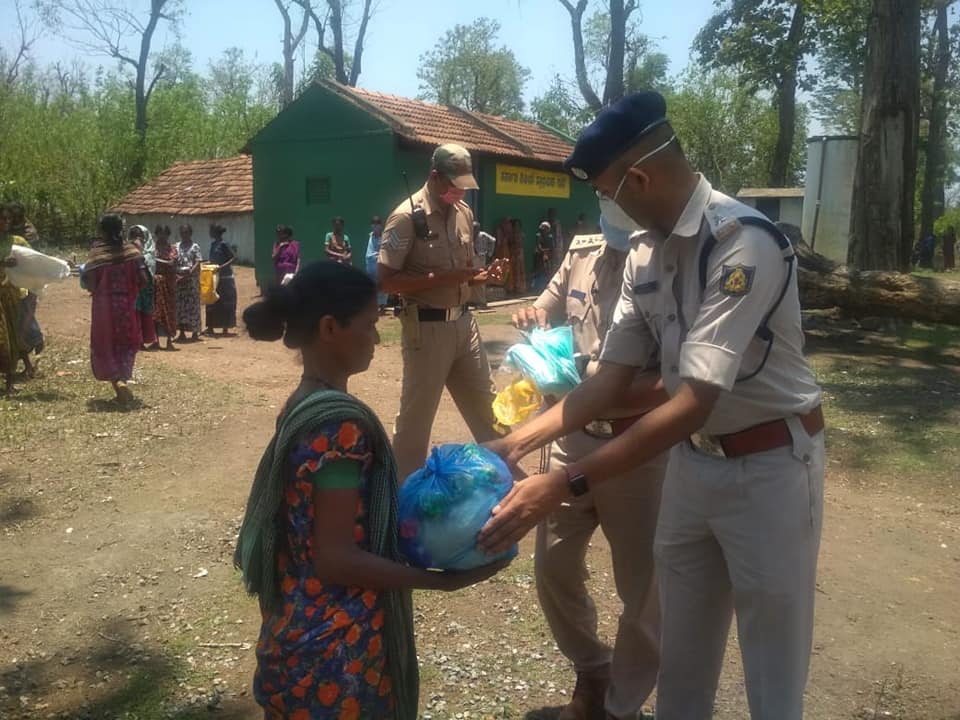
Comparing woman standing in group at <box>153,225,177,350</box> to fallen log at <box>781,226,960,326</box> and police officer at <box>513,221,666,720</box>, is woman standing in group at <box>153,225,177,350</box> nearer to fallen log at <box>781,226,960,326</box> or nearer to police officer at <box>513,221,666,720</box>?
fallen log at <box>781,226,960,326</box>

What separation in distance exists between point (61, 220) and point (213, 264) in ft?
56.5

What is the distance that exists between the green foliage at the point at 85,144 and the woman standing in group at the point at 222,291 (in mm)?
14611

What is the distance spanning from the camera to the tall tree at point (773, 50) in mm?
27594

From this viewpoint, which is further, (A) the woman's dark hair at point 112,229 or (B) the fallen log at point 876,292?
(B) the fallen log at point 876,292

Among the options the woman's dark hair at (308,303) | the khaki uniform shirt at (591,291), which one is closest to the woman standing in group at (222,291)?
the khaki uniform shirt at (591,291)

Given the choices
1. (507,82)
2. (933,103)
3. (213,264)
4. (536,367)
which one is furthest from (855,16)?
(507,82)

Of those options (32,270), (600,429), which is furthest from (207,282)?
(600,429)

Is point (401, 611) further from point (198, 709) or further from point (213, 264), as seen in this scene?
point (213, 264)

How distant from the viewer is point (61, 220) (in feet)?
Answer: 89.7

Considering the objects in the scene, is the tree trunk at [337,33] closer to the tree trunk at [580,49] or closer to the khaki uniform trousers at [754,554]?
the tree trunk at [580,49]

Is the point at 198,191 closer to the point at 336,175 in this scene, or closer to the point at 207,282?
the point at 336,175

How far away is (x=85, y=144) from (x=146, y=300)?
21.1 meters

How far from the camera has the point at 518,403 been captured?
3.39 m

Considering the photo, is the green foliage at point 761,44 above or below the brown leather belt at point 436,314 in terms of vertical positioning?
above
